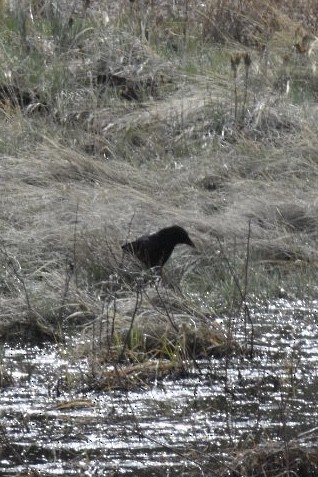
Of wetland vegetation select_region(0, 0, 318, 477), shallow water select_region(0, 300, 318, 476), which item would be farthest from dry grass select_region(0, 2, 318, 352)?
shallow water select_region(0, 300, 318, 476)

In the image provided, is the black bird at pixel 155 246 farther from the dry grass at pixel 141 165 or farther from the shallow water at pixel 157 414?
the shallow water at pixel 157 414

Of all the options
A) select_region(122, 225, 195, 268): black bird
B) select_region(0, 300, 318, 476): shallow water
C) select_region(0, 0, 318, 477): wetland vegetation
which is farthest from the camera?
select_region(122, 225, 195, 268): black bird

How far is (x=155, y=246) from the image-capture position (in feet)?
22.8

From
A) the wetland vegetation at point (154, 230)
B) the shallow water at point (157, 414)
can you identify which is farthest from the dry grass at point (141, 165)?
the shallow water at point (157, 414)

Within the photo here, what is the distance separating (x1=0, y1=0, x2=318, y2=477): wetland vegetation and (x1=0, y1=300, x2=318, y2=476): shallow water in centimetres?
1

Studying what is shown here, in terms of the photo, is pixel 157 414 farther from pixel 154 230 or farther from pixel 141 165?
pixel 141 165

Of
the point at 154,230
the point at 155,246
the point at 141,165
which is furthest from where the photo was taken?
the point at 141,165

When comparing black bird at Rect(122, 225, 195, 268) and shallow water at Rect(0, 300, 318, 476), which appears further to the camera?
black bird at Rect(122, 225, 195, 268)

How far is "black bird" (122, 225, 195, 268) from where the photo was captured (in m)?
6.93

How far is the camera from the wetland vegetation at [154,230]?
Result: 4.89 meters

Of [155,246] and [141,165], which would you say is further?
[141,165]

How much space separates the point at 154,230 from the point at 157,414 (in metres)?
2.40

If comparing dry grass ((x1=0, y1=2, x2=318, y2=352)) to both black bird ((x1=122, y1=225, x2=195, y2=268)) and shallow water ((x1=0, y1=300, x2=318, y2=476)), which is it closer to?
black bird ((x1=122, y1=225, x2=195, y2=268))

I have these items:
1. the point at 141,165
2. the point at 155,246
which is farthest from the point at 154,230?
the point at 141,165
